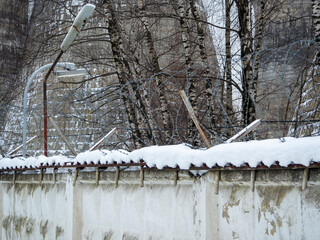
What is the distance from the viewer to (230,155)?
203 inches

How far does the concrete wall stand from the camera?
16.0ft

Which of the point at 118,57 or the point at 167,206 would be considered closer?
the point at 167,206

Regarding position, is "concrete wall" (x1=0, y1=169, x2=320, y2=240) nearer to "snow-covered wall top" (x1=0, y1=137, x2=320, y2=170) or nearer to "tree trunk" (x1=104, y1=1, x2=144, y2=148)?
"snow-covered wall top" (x1=0, y1=137, x2=320, y2=170)

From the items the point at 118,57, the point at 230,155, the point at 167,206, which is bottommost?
the point at 167,206

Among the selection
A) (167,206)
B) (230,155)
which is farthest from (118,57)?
(230,155)

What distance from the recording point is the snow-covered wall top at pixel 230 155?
4.50 metres

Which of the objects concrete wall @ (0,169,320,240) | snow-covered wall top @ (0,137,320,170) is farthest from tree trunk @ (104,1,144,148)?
snow-covered wall top @ (0,137,320,170)

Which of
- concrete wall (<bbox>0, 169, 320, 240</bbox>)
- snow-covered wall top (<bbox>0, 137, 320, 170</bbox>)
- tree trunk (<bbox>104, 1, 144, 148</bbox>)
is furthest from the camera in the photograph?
tree trunk (<bbox>104, 1, 144, 148</bbox>)

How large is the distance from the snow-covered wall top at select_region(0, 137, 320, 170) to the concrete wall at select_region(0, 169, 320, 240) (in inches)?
9.2

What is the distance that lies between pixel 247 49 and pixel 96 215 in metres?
4.21

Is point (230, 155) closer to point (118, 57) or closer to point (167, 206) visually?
point (167, 206)

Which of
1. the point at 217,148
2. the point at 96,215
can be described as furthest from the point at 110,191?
the point at 217,148

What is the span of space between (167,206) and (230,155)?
58.9 inches

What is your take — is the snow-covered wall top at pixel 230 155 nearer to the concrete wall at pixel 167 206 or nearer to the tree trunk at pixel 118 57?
the concrete wall at pixel 167 206
